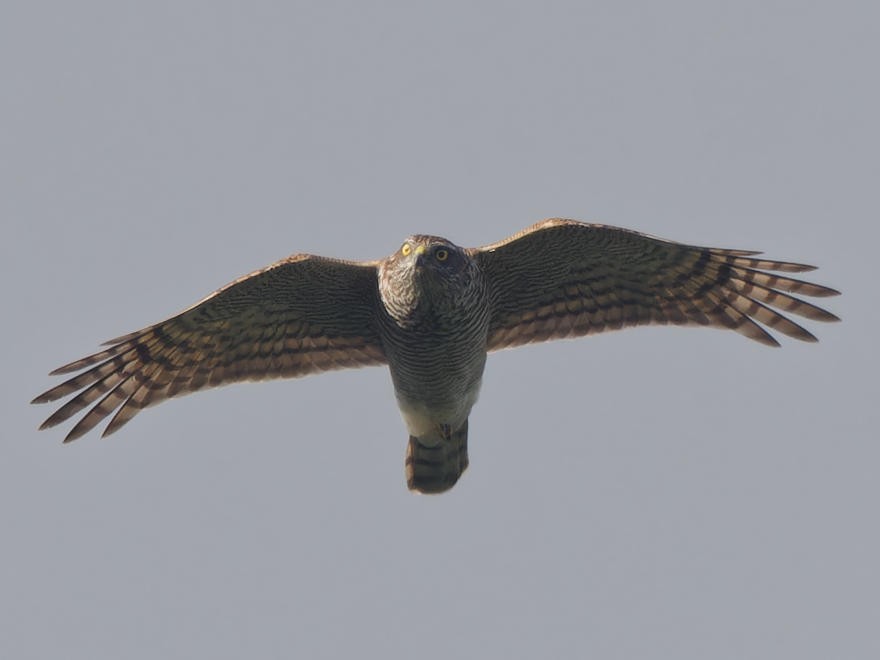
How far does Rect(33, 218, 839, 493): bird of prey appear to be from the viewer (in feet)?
39.8

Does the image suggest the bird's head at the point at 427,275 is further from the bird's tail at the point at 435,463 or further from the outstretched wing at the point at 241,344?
the bird's tail at the point at 435,463

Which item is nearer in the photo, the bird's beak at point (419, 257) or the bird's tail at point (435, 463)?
the bird's beak at point (419, 257)

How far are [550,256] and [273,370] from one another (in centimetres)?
273

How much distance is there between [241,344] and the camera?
13.0m

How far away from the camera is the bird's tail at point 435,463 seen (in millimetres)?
13398

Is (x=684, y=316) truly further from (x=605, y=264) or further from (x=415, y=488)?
(x=415, y=488)

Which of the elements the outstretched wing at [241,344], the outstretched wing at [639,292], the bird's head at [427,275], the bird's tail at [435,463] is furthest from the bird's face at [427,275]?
the bird's tail at [435,463]

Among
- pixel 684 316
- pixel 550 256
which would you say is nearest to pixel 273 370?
pixel 550 256

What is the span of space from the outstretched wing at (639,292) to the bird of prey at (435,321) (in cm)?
1

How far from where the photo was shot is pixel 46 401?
12.3m

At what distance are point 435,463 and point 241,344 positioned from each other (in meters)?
2.11

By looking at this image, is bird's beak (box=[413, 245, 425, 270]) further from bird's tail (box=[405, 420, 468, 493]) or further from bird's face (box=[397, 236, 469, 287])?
bird's tail (box=[405, 420, 468, 493])

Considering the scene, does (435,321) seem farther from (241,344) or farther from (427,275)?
(241,344)

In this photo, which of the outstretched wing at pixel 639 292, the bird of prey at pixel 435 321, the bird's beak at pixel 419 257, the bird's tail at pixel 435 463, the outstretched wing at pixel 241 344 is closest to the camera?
the bird's beak at pixel 419 257
